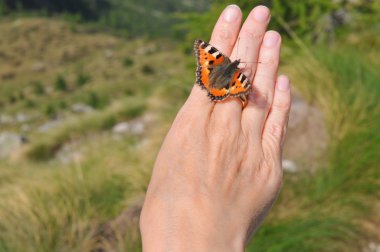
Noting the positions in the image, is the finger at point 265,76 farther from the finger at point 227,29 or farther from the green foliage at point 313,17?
the green foliage at point 313,17

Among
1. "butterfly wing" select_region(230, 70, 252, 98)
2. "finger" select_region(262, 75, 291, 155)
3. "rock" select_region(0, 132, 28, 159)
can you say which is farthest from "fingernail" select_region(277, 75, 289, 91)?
"rock" select_region(0, 132, 28, 159)

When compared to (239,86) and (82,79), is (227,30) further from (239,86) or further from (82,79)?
(82,79)

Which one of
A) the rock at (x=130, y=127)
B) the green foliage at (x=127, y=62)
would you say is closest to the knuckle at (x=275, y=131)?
the rock at (x=130, y=127)

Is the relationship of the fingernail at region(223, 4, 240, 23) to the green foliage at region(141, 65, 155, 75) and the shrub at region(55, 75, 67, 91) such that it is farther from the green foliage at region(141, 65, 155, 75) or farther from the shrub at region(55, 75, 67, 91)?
the green foliage at region(141, 65, 155, 75)

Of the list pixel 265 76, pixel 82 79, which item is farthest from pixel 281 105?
pixel 82 79

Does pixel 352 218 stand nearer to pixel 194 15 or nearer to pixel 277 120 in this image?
pixel 277 120
